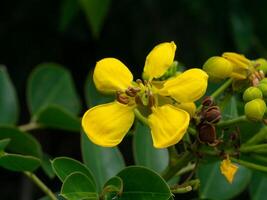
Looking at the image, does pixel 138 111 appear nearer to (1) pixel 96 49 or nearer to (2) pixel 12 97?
(2) pixel 12 97

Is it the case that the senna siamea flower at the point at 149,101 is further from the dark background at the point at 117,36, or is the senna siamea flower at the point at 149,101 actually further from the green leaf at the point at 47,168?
the dark background at the point at 117,36

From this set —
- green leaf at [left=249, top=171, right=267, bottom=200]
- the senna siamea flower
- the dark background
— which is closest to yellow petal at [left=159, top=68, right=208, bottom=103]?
the senna siamea flower

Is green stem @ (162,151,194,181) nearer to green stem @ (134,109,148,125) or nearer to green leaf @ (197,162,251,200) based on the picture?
green stem @ (134,109,148,125)

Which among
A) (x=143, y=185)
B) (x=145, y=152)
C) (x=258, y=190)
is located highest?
(x=143, y=185)

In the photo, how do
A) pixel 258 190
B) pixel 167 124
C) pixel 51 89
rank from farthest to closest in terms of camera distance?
pixel 51 89, pixel 258 190, pixel 167 124

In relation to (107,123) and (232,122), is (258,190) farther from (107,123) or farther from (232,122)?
(107,123)

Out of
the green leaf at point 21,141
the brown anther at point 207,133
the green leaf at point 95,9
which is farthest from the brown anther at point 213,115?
the green leaf at point 95,9

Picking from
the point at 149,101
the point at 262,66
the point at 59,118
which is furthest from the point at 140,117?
the point at 59,118
